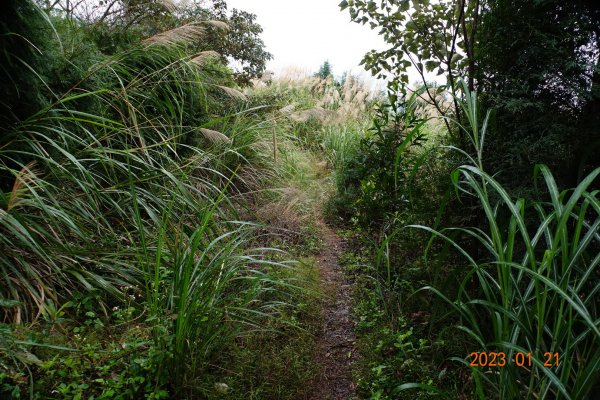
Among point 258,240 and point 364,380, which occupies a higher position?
point 258,240

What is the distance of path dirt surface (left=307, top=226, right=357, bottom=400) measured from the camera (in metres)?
1.88

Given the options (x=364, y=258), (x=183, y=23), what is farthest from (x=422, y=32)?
(x=183, y=23)

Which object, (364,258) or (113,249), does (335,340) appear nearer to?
(364,258)

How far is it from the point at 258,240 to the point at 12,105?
189 centimetres

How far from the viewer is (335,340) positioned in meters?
2.29

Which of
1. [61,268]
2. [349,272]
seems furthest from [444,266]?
[61,268]

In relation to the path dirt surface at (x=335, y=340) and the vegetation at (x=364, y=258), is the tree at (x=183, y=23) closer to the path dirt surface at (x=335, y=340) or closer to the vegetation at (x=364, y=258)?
the vegetation at (x=364, y=258)

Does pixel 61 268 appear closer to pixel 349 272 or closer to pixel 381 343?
pixel 381 343

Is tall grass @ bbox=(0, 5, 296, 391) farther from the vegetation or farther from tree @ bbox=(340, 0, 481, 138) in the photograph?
tree @ bbox=(340, 0, 481, 138)

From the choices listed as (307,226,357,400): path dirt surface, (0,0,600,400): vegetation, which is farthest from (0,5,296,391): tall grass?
(307,226,357,400): path dirt surface

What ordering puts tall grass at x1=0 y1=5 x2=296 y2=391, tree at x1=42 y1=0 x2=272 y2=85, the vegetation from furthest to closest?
tree at x1=42 y1=0 x2=272 y2=85 < tall grass at x1=0 y1=5 x2=296 y2=391 < the vegetation

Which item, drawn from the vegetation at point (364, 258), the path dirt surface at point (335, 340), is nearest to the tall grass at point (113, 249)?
the vegetation at point (364, 258)

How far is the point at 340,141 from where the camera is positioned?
5.66m

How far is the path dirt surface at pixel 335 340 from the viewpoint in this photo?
188 centimetres
